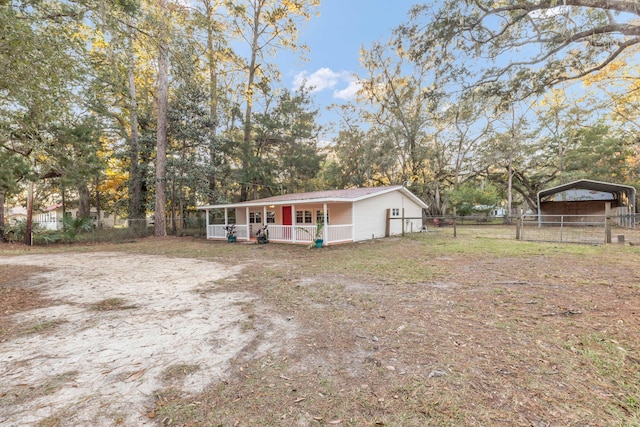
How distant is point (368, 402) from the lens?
2.11 metres

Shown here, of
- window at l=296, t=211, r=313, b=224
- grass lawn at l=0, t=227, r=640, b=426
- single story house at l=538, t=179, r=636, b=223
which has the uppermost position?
single story house at l=538, t=179, r=636, b=223

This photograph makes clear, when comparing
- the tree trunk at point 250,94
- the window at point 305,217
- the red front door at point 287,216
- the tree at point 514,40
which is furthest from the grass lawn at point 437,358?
the tree trunk at point 250,94

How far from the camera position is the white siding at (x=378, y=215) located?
1367cm

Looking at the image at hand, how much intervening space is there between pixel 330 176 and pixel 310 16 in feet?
41.4

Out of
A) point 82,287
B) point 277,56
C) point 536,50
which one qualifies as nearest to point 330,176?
point 277,56

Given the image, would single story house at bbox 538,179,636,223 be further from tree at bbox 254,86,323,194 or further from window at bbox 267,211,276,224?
window at bbox 267,211,276,224

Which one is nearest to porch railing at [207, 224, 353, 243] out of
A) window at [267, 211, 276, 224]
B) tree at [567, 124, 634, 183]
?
window at [267, 211, 276, 224]

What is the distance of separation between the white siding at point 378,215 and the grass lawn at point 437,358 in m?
7.94

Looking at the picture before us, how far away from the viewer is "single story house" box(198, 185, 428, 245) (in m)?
12.7

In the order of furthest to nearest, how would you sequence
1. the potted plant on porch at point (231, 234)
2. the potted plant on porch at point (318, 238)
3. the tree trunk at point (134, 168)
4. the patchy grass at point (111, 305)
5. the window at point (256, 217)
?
the window at point (256, 217) → the tree trunk at point (134, 168) → the potted plant on porch at point (231, 234) → the potted plant on porch at point (318, 238) → the patchy grass at point (111, 305)

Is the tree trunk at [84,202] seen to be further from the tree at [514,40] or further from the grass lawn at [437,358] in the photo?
the tree at [514,40]

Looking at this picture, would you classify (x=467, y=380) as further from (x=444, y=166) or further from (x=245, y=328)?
(x=444, y=166)

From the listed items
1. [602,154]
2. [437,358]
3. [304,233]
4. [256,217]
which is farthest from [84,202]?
[602,154]

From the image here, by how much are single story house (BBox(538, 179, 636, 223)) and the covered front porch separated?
630 inches
